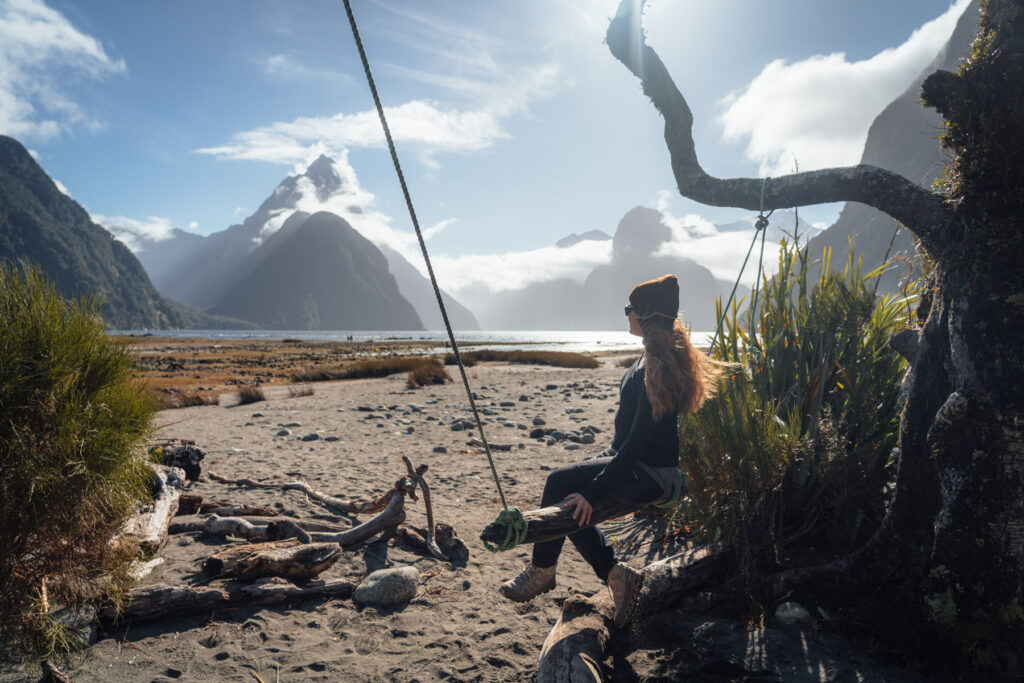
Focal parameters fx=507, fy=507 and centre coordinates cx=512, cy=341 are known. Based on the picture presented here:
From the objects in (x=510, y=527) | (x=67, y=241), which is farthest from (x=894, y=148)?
(x=67, y=241)

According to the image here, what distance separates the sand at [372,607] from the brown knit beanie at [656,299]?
8.23 ft

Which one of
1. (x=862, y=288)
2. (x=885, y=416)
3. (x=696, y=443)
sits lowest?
(x=696, y=443)

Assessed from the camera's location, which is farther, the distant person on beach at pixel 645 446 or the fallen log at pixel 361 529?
the fallen log at pixel 361 529

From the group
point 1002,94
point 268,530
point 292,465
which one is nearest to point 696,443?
point 1002,94

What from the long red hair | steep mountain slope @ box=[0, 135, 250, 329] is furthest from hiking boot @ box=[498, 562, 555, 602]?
steep mountain slope @ box=[0, 135, 250, 329]

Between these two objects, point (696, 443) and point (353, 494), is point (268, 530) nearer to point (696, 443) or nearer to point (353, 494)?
point (353, 494)

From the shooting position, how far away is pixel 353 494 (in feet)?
21.7

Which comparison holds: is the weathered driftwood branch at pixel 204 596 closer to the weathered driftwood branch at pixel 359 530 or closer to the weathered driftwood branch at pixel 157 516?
the weathered driftwood branch at pixel 359 530

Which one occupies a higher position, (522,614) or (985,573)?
(985,573)

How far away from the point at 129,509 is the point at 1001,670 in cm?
560

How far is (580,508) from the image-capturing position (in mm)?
2822

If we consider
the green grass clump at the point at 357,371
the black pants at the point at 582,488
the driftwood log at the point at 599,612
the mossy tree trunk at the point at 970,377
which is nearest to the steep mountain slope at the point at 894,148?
the green grass clump at the point at 357,371

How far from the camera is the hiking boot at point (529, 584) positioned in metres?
3.47

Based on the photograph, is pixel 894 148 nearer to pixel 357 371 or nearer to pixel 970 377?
pixel 357 371
